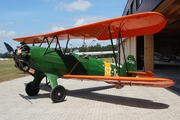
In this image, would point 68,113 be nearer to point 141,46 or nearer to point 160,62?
point 160,62

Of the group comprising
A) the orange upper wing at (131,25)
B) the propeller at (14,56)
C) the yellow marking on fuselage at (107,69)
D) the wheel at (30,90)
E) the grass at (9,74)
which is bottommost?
the grass at (9,74)

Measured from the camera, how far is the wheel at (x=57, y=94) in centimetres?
701

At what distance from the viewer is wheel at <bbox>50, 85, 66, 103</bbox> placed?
701cm

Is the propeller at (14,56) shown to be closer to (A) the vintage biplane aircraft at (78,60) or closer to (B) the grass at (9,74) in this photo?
(A) the vintage biplane aircraft at (78,60)

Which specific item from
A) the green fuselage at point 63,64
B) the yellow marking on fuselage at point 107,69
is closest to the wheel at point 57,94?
the green fuselage at point 63,64

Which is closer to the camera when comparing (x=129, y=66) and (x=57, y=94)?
(x=57, y=94)

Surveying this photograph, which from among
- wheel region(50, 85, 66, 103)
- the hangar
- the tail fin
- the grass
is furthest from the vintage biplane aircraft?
the grass

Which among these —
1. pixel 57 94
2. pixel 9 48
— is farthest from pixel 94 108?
pixel 9 48

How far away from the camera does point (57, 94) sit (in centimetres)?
715

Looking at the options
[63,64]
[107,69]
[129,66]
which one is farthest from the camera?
[129,66]

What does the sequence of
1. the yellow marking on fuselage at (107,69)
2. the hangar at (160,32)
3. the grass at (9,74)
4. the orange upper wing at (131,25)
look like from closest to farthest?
1. the orange upper wing at (131,25)
2. the yellow marking on fuselage at (107,69)
3. the hangar at (160,32)
4. the grass at (9,74)

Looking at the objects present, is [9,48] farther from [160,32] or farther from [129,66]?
[160,32]

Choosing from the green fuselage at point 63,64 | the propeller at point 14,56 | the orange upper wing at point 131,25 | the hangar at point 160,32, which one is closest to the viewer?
the orange upper wing at point 131,25

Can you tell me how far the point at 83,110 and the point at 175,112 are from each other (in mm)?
2523
